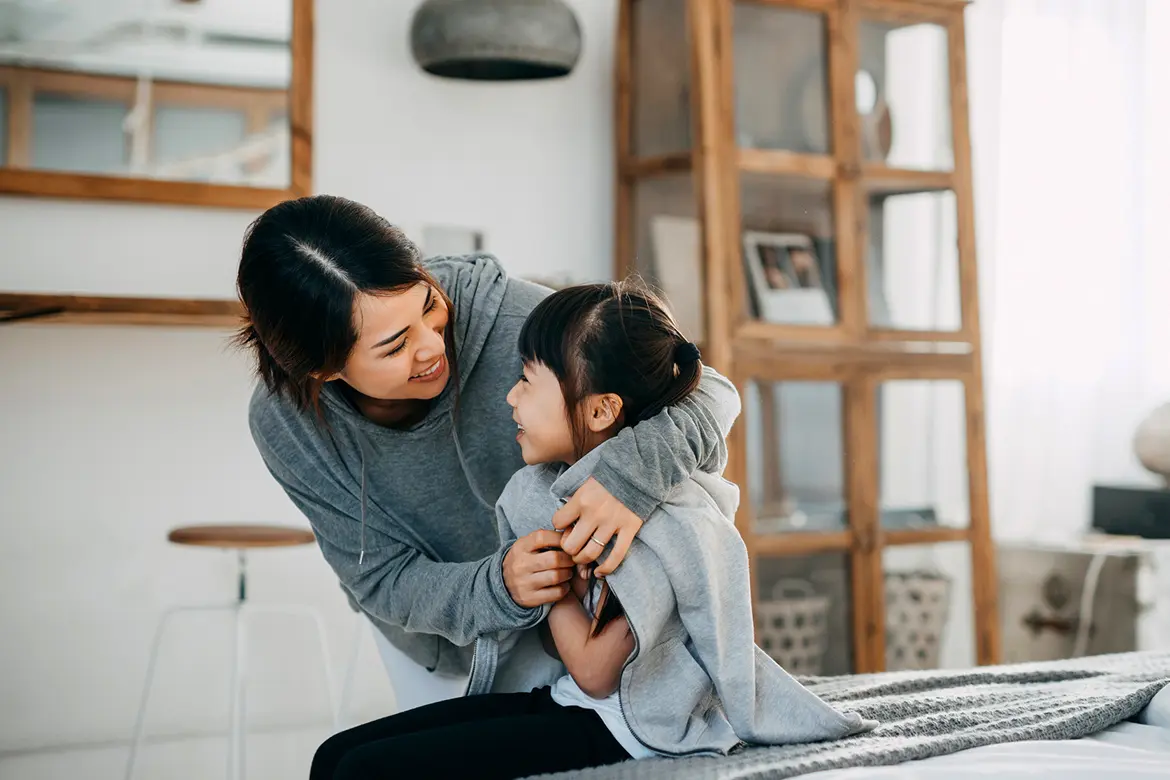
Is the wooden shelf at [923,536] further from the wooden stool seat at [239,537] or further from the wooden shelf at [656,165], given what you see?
the wooden stool seat at [239,537]

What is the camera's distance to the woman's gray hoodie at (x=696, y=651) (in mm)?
1193

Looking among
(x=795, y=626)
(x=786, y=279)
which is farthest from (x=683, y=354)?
(x=795, y=626)

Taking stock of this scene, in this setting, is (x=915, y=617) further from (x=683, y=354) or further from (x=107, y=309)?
(x=107, y=309)

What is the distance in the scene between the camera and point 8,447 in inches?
98.0

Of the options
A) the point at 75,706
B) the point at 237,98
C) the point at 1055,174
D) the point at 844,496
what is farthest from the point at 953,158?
the point at 75,706

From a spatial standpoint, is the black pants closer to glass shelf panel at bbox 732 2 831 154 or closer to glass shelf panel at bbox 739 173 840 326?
glass shelf panel at bbox 739 173 840 326

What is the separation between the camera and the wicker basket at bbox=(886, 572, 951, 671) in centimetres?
287

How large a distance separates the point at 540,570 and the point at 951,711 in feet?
1.67

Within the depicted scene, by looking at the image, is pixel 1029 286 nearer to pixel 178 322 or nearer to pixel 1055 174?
pixel 1055 174

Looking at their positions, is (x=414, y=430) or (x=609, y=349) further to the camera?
(x=414, y=430)

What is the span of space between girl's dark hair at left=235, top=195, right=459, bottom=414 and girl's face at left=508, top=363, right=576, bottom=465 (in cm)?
19

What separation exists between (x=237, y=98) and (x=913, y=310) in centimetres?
165

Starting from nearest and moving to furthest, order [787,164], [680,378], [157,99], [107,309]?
[680,378], [107,309], [157,99], [787,164]

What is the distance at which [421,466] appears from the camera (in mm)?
1617
